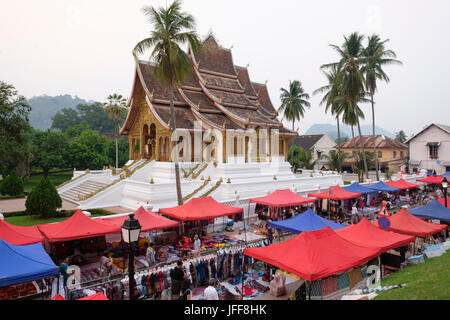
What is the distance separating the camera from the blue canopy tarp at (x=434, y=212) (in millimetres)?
13141

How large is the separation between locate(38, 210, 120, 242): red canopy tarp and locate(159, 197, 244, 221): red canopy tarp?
2.74 meters

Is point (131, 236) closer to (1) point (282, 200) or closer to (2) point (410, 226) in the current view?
(2) point (410, 226)

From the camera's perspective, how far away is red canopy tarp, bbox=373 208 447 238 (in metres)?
11.0

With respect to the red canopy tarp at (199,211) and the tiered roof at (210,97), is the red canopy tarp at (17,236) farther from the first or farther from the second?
the tiered roof at (210,97)

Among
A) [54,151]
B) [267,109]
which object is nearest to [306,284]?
[267,109]

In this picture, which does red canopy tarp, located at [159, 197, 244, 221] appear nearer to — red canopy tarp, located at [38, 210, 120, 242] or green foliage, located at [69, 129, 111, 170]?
red canopy tarp, located at [38, 210, 120, 242]

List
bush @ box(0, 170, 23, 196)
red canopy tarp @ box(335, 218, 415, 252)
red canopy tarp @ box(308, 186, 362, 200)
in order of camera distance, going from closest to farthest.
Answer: red canopy tarp @ box(335, 218, 415, 252), red canopy tarp @ box(308, 186, 362, 200), bush @ box(0, 170, 23, 196)

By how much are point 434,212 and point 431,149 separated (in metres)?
37.1

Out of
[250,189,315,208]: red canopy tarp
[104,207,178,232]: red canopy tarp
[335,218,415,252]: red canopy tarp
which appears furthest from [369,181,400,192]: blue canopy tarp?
[104,207,178,232]: red canopy tarp

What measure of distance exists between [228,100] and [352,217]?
561 inches

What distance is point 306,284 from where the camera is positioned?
313 inches

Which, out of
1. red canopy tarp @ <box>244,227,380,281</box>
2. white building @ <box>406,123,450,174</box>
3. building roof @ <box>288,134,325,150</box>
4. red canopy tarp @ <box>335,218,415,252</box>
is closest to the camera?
red canopy tarp @ <box>244,227,380,281</box>

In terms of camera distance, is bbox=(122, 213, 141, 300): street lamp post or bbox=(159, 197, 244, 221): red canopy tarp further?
bbox=(159, 197, 244, 221): red canopy tarp
